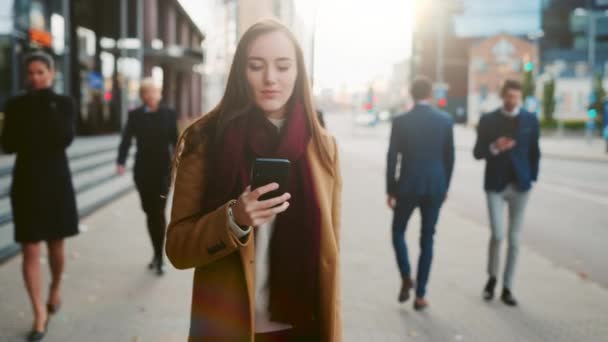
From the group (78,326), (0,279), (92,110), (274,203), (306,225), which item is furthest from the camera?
(92,110)

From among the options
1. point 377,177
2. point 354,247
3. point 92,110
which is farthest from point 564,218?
point 92,110

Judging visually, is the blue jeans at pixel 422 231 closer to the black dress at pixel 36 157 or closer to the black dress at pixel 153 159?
the black dress at pixel 153 159

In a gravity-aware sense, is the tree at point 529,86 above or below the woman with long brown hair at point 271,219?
above

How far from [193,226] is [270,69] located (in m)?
0.52

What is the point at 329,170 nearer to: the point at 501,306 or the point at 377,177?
the point at 501,306

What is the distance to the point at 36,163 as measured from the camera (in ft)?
14.3

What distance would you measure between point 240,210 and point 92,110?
2236 centimetres

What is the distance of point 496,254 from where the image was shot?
5340 mm

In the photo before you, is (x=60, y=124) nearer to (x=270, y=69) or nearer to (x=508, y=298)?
(x=270, y=69)

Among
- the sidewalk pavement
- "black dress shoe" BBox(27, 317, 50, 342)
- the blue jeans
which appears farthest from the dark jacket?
the blue jeans

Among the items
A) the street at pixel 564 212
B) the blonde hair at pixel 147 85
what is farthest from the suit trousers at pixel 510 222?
the blonde hair at pixel 147 85

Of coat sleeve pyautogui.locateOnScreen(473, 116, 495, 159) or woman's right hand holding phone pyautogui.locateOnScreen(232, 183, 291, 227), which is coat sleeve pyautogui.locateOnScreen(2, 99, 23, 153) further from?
coat sleeve pyautogui.locateOnScreen(473, 116, 495, 159)

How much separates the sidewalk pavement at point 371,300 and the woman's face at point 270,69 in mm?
2853

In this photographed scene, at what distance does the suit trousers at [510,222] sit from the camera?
5.22 meters
